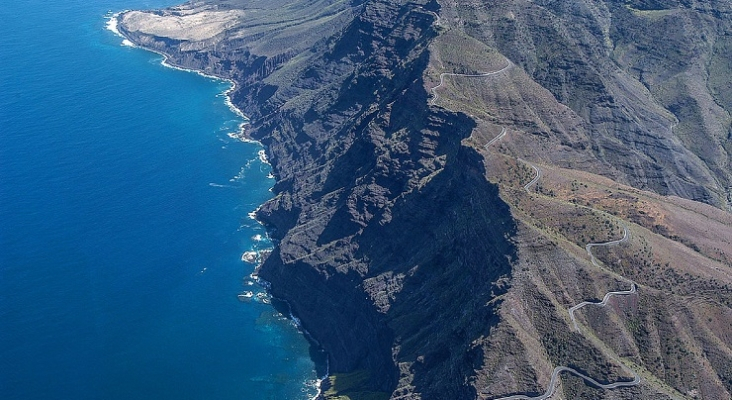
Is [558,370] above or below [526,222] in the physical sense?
below

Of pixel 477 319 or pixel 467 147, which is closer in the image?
pixel 477 319

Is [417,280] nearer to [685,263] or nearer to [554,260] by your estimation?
[554,260]

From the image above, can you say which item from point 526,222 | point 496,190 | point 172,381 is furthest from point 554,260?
point 172,381

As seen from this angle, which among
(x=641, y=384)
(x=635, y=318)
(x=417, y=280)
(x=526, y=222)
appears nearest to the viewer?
(x=641, y=384)

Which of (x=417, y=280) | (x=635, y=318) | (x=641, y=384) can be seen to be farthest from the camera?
(x=417, y=280)

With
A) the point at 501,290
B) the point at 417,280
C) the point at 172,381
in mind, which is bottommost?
the point at 172,381

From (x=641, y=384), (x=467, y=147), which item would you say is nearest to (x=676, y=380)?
(x=641, y=384)

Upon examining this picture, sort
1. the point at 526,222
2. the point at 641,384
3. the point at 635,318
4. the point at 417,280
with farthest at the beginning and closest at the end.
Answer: the point at 417,280, the point at 526,222, the point at 635,318, the point at 641,384

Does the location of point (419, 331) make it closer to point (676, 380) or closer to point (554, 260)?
point (554, 260)

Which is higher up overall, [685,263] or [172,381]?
[685,263]
